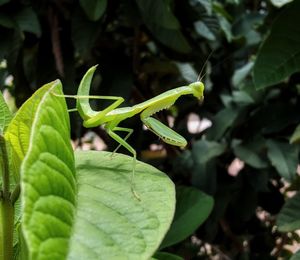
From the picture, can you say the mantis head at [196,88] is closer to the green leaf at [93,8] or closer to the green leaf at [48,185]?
the green leaf at [48,185]

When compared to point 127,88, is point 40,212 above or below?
above

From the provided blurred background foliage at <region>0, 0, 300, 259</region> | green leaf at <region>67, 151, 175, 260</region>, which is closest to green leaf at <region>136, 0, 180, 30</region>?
blurred background foliage at <region>0, 0, 300, 259</region>

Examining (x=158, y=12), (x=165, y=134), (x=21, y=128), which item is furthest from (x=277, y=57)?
(x=21, y=128)

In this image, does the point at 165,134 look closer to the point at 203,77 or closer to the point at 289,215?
the point at 289,215

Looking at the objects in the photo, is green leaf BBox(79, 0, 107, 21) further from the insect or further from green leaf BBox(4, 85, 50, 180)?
green leaf BBox(4, 85, 50, 180)

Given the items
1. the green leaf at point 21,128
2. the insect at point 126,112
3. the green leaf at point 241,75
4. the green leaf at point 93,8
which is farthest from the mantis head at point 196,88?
the green leaf at point 241,75

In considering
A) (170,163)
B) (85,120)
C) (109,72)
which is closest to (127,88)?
(109,72)

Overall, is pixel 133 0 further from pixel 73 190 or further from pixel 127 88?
pixel 73 190
